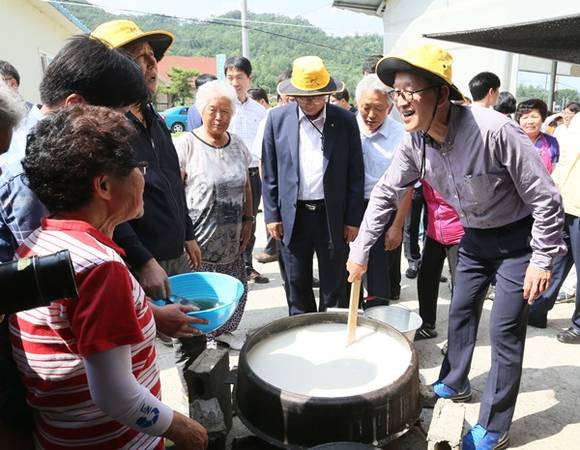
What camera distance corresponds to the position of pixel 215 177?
3.07 m

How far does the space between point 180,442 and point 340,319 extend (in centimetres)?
136

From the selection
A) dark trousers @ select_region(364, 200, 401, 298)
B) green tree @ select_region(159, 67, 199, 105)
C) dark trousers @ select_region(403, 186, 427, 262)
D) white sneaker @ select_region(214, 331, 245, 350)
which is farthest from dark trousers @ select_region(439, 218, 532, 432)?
green tree @ select_region(159, 67, 199, 105)

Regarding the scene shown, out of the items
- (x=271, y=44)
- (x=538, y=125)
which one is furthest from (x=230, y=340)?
(x=271, y=44)

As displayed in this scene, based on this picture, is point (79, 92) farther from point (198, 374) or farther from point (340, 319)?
point (340, 319)

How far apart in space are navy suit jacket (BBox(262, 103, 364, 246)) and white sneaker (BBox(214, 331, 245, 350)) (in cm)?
90

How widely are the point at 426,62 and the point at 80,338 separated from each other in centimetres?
175

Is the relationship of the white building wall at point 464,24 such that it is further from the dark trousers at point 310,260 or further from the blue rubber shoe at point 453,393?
the blue rubber shoe at point 453,393

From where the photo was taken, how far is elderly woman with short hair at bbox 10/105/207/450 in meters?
1.04

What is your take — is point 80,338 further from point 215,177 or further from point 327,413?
point 215,177

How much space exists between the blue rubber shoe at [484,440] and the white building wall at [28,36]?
37.2 ft

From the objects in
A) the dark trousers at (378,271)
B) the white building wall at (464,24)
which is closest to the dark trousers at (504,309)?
the dark trousers at (378,271)

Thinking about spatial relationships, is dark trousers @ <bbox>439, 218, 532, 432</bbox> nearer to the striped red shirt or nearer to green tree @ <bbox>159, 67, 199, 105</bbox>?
the striped red shirt

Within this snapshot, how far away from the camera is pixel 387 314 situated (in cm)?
334

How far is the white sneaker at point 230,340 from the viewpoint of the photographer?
345 centimetres
